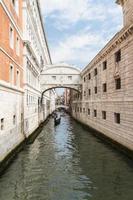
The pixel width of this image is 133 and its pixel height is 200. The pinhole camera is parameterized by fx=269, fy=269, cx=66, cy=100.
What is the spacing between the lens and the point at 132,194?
8766 millimetres

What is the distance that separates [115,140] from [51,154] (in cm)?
462

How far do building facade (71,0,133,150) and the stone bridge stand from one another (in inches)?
490

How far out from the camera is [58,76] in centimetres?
3712

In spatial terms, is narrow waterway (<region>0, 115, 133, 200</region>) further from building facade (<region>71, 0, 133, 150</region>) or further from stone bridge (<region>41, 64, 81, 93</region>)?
stone bridge (<region>41, 64, 81, 93</region>)

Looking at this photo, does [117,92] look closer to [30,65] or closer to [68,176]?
[68,176]

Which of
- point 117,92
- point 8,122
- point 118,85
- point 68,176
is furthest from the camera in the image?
point 118,85

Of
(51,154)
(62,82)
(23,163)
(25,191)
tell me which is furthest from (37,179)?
(62,82)

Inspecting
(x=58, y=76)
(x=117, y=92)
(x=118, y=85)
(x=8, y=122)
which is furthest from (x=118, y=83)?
(x=58, y=76)

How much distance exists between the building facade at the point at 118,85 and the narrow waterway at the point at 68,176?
1851 mm

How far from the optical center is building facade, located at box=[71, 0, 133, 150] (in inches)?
589

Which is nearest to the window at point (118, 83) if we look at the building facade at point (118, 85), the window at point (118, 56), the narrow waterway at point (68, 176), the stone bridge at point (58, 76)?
the building facade at point (118, 85)

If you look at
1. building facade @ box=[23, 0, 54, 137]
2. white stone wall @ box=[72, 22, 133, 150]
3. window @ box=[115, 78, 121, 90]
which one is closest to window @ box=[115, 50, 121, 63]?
white stone wall @ box=[72, 22, 133, 150]

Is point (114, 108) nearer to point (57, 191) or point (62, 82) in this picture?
point (57, 191)

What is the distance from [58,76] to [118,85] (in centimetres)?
1999
